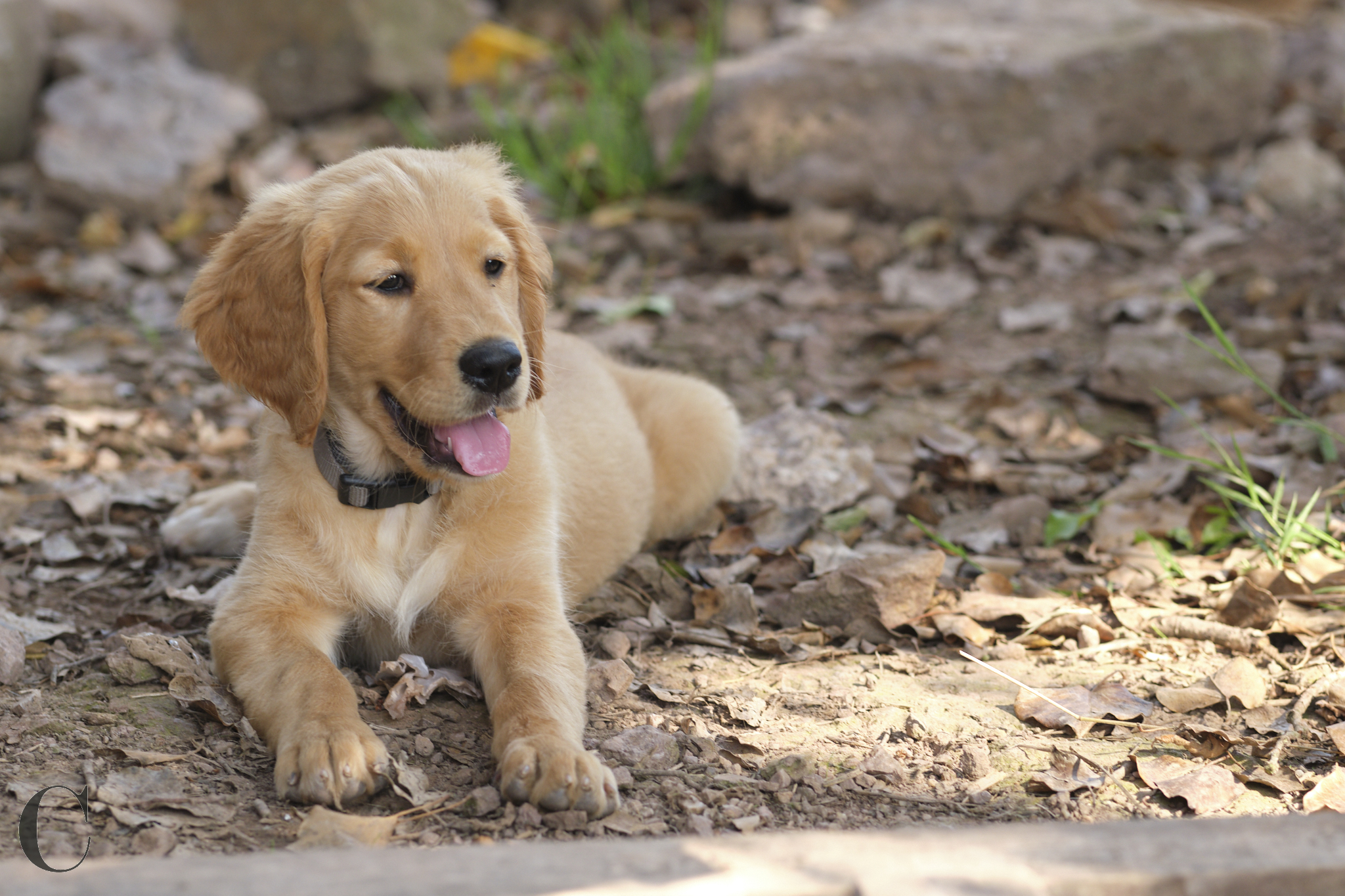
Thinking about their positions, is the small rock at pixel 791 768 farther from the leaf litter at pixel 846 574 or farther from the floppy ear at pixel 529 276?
the floppy ear at pixel 529 276

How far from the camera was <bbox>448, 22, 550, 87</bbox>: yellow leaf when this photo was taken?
834cm

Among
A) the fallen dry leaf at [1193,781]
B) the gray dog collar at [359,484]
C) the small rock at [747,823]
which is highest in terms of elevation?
the gray dog collar at [359,484]

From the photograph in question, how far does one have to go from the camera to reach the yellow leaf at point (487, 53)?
8.34m

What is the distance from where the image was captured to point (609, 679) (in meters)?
2.92

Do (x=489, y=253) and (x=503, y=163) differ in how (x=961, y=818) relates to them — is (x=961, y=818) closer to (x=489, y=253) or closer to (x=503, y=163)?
(x=489, y=253)

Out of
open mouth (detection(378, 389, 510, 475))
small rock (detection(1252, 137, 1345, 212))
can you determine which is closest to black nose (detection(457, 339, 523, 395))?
open mouth (detection(378, 389, 510, 475))

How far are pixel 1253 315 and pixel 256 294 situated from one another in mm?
4364

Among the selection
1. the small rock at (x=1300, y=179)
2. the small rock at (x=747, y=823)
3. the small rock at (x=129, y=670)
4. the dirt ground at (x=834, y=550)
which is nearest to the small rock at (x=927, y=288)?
the dirt ground at (x=834, y=550)

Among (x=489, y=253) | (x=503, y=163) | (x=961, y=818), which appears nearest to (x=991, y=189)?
(x=503, y=163)

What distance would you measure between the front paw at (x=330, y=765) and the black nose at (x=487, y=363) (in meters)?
0.80

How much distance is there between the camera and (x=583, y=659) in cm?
284

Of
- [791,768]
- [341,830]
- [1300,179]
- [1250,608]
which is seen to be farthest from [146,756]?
[1300,179]

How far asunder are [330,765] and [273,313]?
1113mm
